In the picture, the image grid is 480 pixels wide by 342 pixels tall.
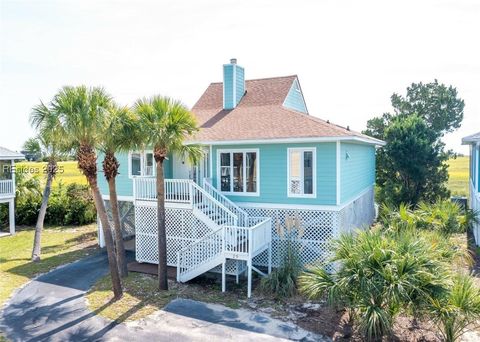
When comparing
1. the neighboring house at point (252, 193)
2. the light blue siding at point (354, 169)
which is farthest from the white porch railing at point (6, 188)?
the light blue siding at point (354, 169)

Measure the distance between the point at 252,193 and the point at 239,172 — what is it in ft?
3.31

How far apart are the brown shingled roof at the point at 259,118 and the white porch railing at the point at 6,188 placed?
42.3 ft

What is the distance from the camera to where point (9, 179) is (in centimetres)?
2394

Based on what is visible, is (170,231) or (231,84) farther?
(231,84)

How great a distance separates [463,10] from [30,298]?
16092 millimetres

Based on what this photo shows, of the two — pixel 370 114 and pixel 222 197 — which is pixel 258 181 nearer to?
pixel 222 197

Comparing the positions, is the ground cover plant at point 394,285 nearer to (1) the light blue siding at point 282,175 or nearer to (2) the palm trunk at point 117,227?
(1) the light blue siding at point 282,175

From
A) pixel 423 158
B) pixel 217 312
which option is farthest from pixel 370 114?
pixel 217 312

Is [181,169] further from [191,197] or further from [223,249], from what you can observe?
[223,249]

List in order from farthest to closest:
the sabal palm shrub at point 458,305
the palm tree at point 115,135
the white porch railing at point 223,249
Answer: the white porch railing at point 223,249
the palm tree at point 115,135
the sabal palm shrub at point 458,305

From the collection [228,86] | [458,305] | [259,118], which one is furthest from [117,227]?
[458,305]

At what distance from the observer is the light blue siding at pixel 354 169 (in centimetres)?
1452

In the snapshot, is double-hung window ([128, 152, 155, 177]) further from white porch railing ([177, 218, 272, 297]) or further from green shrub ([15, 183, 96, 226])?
green shrub ([15, 183, 96, 226])

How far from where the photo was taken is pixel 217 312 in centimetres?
1090
